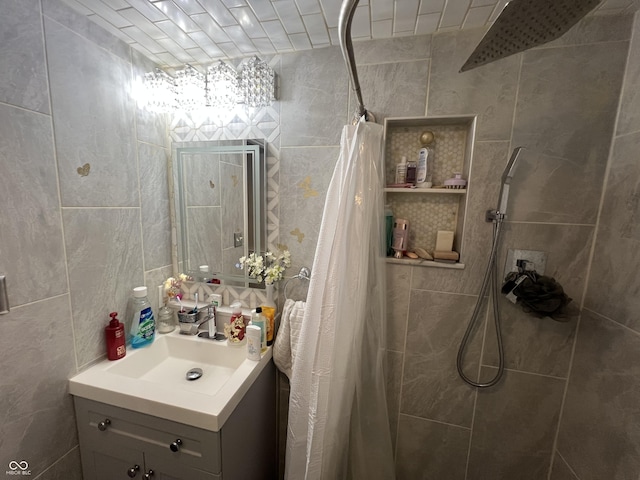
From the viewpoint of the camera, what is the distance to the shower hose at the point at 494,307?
1.00m

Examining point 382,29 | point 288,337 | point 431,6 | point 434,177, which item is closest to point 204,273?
point 288,337

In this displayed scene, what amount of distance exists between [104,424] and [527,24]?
1651 mm

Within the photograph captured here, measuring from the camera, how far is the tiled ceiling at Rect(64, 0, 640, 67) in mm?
857

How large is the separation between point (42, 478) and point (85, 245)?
0.80m

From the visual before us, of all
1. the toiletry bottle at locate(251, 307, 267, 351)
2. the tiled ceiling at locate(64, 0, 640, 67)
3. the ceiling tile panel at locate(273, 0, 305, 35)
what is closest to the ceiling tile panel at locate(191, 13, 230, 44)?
the tiled ceiling at locate(64, 0, 640, 67)

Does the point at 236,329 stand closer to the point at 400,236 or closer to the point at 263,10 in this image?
the point at 400,236

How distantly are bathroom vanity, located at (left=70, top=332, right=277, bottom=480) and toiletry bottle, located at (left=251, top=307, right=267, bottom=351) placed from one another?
55mm

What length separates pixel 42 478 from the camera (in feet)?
2.86

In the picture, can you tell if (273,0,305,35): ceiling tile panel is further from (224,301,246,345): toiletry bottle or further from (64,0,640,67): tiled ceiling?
(224,301,246,345): toiletry bottle

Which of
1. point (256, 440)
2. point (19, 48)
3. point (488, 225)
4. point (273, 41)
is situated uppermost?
point (273, 41)

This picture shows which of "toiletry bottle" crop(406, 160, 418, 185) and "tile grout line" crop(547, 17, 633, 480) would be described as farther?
"toiletry bottle" crop(406, 160, 418, 185)

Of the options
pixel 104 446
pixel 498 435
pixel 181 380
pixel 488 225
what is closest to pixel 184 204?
pixel 181 380

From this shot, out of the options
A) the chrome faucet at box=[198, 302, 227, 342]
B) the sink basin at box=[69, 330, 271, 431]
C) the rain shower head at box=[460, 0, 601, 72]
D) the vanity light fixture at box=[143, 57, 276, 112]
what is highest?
the vanity light fixture at box=[143, 57, 276, 112]

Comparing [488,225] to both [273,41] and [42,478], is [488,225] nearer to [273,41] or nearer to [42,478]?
[273,41]
